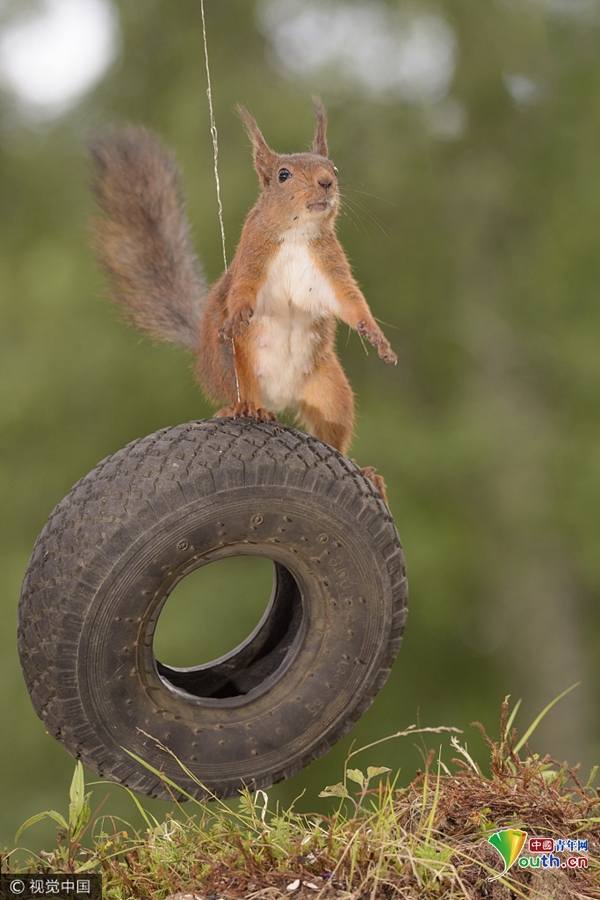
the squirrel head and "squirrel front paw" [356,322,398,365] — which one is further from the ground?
the squirrel head

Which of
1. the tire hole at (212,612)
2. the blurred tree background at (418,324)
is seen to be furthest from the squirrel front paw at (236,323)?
the blurred tree background at (418,324)

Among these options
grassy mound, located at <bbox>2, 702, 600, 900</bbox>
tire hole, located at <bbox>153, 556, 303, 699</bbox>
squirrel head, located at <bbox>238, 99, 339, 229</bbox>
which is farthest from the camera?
tire hole, located at <bbox>153, 556, 303, 699</bbox>

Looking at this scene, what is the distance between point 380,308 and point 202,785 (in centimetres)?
496

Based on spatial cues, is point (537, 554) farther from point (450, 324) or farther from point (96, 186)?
point (96, 186)

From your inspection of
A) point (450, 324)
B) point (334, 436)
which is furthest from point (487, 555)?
point (334, 436)

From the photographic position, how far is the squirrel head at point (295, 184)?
2.01m

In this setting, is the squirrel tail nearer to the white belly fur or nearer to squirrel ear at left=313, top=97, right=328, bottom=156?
the white belly fur

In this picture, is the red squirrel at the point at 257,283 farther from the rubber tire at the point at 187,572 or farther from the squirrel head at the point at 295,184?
the rubber tire at the point at 187,572

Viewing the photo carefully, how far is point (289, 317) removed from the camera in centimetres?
215

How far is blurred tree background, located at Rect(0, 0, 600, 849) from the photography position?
6070mm

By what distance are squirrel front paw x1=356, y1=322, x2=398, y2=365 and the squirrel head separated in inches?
10.2

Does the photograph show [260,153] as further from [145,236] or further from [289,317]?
[145,236]

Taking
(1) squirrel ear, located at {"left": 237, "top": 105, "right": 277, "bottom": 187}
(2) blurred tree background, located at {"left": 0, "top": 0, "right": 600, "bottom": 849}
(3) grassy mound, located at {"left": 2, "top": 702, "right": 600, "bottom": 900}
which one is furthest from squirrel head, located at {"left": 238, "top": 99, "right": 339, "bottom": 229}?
(2) blurred tree background, located at {"left": 0, "top": 0, "right": 600, "bottom": 849}

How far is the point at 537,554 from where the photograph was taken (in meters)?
7.17
